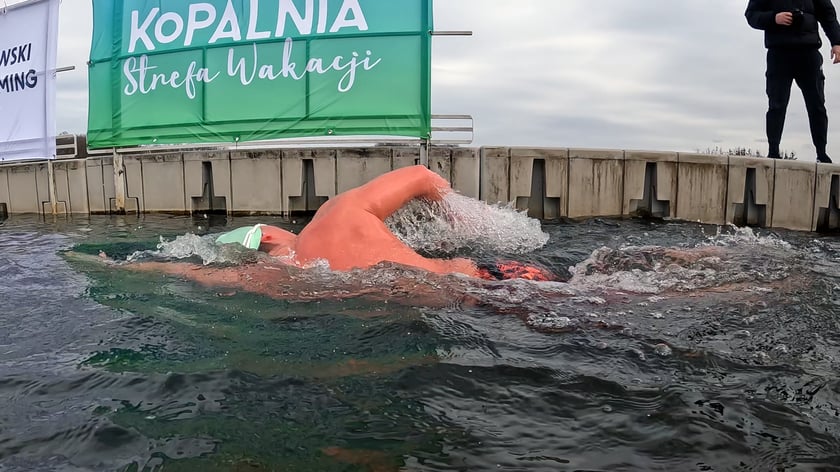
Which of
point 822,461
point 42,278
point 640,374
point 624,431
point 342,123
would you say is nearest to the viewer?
point 822,461

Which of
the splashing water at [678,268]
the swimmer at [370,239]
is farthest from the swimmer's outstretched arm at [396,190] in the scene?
the splashing water at [678,268]

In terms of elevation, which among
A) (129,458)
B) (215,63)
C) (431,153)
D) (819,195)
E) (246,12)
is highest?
(246,12)

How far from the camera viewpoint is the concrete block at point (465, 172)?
804 cm

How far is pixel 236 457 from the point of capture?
1879mm

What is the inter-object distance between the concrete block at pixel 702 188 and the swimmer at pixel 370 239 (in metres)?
4.30

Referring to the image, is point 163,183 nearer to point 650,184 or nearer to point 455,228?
point 455,228

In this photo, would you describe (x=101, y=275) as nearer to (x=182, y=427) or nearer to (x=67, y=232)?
(x=182, y=427)

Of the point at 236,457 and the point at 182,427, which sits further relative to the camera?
the point at 182,427

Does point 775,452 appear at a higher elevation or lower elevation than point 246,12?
lower

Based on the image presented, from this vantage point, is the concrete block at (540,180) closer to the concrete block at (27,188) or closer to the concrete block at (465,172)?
the concrete block at (465,172)

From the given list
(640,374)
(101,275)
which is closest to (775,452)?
(640,374)

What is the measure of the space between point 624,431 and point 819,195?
21.7 ft

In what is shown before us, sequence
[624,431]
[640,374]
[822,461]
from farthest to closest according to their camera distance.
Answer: [640,374]
[624,431]
[822,461]

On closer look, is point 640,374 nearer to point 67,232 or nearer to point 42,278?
point 42,278
